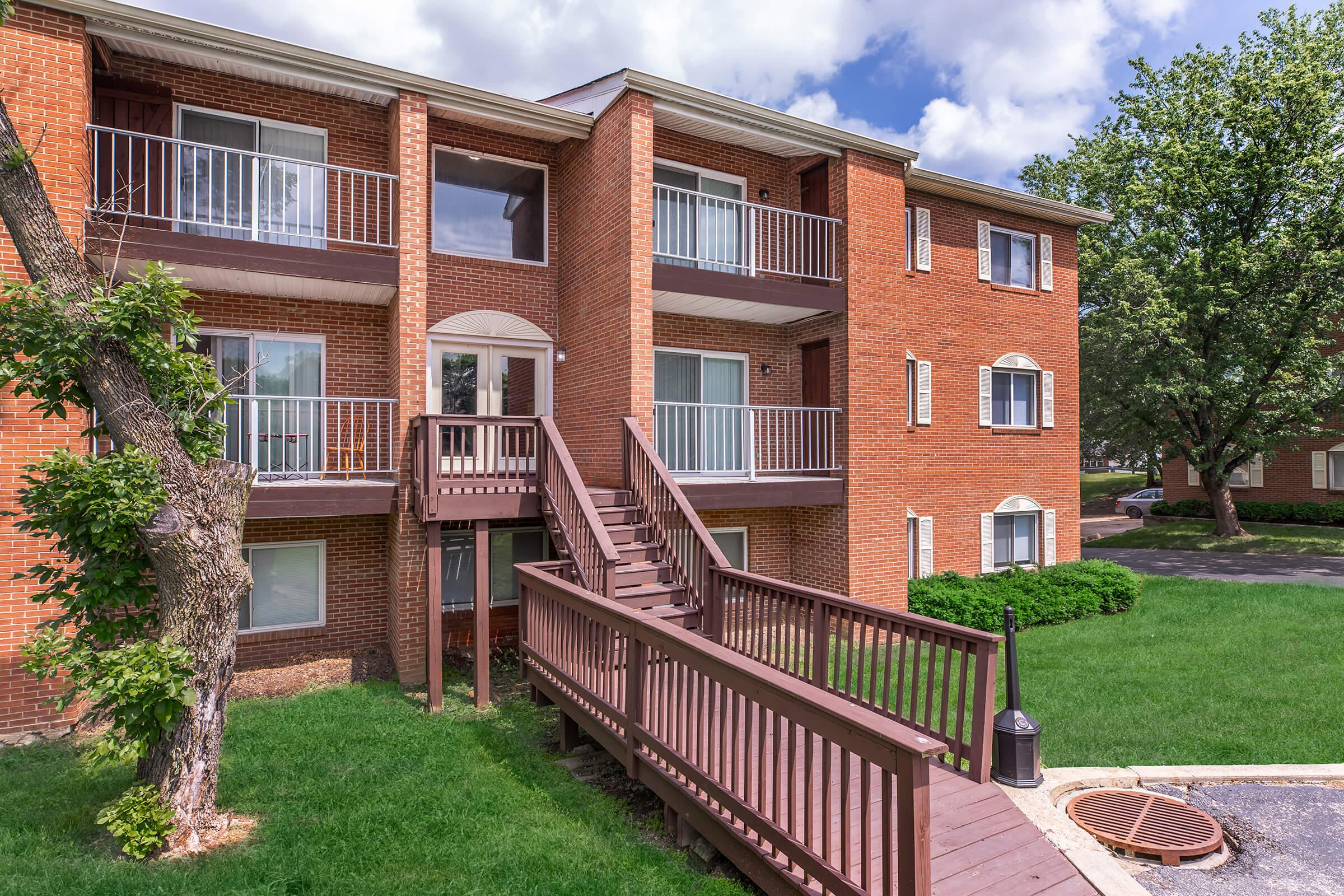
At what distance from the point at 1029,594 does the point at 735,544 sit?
5334 mm

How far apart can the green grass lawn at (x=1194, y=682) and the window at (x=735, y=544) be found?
13.8ft

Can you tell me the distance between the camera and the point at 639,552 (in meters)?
8.09

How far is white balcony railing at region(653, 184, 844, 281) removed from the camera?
35.6 ft

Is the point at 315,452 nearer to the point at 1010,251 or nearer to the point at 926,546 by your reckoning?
the point at 926,546

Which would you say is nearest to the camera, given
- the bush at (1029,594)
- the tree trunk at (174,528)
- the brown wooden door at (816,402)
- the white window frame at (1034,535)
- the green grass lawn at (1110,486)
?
the tree trunk at (174,528)

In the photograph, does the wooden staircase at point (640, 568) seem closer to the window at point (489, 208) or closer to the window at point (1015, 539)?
the window at point (489, 208)

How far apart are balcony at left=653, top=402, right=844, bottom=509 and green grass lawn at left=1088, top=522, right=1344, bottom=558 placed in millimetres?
17249

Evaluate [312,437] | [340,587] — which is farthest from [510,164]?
[340,587]

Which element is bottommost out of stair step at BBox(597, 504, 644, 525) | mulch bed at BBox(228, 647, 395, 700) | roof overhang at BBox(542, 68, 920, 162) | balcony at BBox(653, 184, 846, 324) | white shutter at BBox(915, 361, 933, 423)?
mulch bed at BBox(228, 647, 395, 700)

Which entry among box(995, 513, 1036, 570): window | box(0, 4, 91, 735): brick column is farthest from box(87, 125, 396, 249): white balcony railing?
box(995, 513, 1036, 570): window

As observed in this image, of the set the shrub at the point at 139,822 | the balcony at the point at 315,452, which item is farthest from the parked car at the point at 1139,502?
the shrub at the point at 139,822

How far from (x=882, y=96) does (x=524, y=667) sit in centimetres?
1687

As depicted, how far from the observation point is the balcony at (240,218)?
7707mm

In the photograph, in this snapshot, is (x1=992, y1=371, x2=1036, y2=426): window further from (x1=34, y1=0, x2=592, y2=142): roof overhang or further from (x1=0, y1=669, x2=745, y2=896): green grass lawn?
(x1=0, y1=669, x2=745, y2=896): green grass lawn
